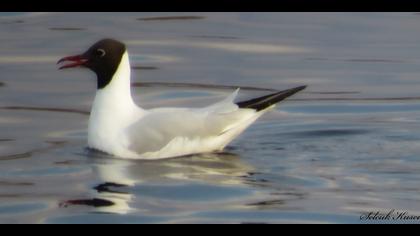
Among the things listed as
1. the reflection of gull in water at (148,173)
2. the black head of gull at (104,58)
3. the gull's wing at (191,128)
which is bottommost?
the reflection of gull in water at (148,173)

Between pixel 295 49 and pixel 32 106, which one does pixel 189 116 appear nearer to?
pixel 32 106

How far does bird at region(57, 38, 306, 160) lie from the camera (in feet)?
45.5

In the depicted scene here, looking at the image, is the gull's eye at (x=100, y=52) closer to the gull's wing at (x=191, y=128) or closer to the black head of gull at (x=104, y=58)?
the black head of gull at (x=104, y=58)

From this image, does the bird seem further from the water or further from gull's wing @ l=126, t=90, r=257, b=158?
the water

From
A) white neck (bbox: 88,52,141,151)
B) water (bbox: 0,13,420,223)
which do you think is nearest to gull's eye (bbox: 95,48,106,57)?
white neck (bbox: 88,52,141,151)

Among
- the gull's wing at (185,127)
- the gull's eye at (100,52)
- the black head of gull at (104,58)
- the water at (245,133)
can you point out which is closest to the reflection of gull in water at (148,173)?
the water at (245,133)

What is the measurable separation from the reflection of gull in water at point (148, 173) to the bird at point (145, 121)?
114mm

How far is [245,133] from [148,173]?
2.05 meters

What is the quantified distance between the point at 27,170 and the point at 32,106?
3213 mm

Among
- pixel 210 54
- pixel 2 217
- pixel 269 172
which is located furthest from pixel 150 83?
pixel 2 217

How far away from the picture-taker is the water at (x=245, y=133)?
40.4 ft

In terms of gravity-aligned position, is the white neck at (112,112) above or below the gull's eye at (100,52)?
below

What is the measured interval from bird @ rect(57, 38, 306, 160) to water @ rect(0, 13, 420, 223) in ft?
0.46

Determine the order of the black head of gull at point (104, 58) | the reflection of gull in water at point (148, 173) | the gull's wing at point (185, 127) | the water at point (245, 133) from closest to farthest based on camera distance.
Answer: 1. the water at point (245, 133)
2. the reflection of gull in water at point (148, 173)
3. the gull's wing at point (185, 127)
4. the black head of gull at point (104, 58)
